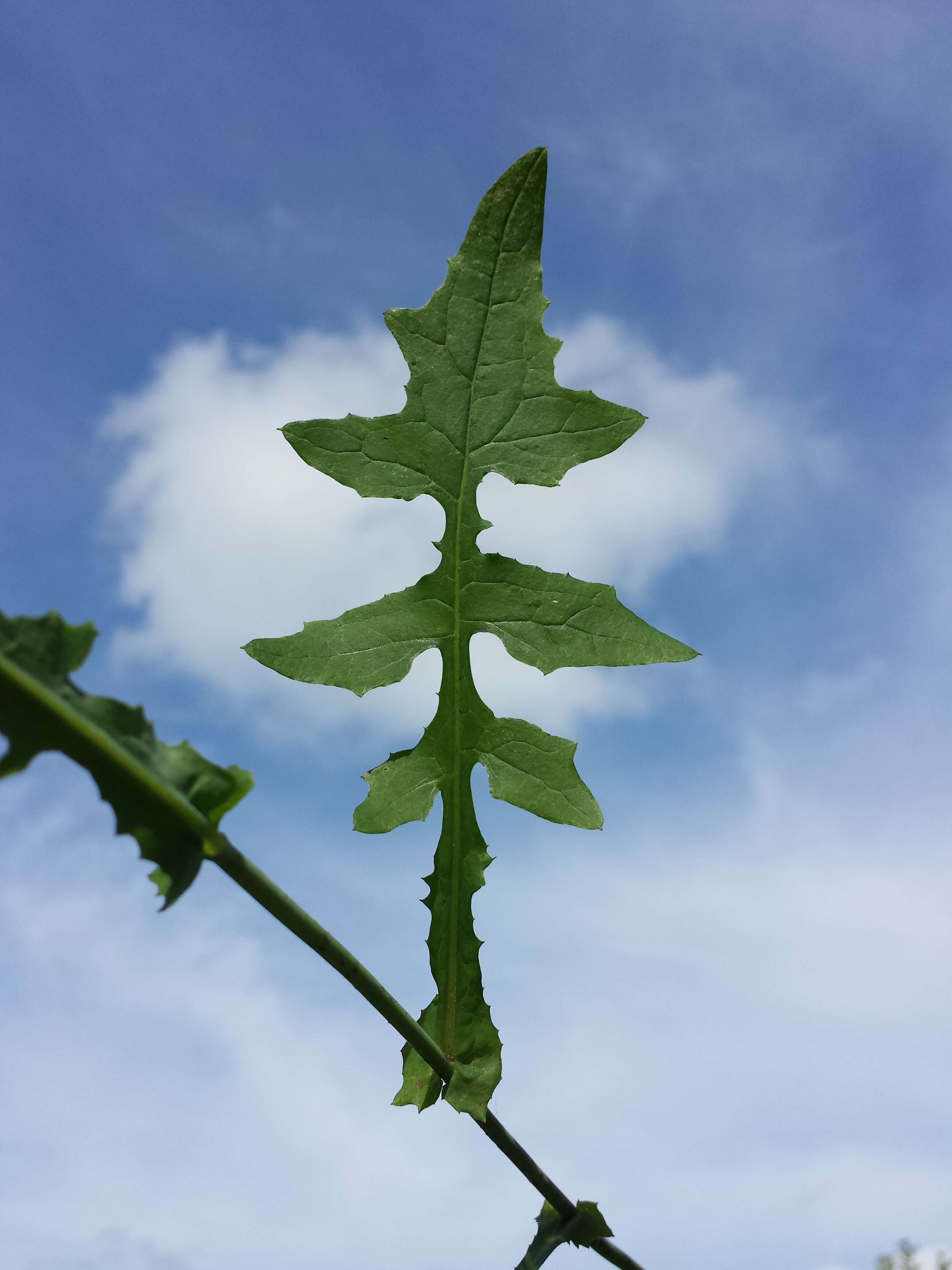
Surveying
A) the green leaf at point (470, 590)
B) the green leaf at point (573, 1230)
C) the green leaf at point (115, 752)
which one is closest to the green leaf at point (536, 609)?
the green leaf at point (470, 590)

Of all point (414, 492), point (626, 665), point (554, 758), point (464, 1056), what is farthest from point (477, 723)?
point (464, 1056)

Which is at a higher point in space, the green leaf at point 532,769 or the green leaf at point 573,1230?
the green leaf at point 532,769

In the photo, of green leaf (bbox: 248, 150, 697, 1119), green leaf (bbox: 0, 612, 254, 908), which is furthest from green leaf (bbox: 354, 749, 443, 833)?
green leaf (bbox: 0, 612, 254, 908)

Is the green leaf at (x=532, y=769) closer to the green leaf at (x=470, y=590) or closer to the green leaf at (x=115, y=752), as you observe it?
the green leaf at (x=470, y=590)

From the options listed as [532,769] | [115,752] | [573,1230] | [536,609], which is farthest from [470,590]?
[573,1230]

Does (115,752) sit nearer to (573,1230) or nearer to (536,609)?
(536,609)

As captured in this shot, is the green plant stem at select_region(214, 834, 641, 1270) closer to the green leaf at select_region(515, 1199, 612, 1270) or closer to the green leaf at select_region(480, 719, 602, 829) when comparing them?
the green leaf at select_region(515, 1199, 612, 1270)
